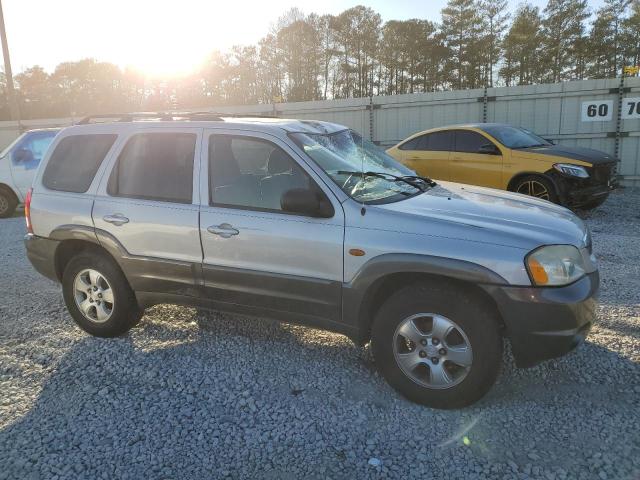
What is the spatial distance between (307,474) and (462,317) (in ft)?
3.90

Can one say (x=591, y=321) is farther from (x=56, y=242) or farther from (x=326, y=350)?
(x=56, y=242)

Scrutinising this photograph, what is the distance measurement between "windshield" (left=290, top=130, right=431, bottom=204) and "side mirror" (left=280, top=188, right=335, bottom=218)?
0.18 meters

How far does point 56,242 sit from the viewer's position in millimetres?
4184

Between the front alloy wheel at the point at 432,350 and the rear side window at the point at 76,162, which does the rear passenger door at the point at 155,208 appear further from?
the front alloy wheel at the point at 432,350

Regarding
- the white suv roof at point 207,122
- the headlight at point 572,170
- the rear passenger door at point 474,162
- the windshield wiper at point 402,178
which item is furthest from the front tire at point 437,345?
the rear passenger door at point 474,162

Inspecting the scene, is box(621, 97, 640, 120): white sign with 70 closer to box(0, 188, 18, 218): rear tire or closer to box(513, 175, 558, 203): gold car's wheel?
box(513, 175, 558, 203): gold car's wheel

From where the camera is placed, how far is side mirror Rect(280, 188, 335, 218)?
10.1 feet

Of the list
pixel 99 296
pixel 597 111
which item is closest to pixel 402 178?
pixel 99 296

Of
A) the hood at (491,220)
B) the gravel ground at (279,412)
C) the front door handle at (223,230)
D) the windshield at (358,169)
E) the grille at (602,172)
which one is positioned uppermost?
the windshield at (358,169)

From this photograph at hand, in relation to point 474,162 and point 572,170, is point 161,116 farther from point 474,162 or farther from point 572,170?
point 572,170

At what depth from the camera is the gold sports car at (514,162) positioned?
25.9 ft

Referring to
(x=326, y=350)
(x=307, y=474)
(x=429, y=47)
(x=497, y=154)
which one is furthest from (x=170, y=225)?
(x=429, y=47)

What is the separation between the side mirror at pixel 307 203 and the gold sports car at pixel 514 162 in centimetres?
610

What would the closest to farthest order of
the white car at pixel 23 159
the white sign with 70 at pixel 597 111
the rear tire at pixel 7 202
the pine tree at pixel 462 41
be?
the white car at pixel 23 159
the rear tire at pixel 7 202
the white sign with 70 at pixel 597 111
the pine tree at pixel 462 41
